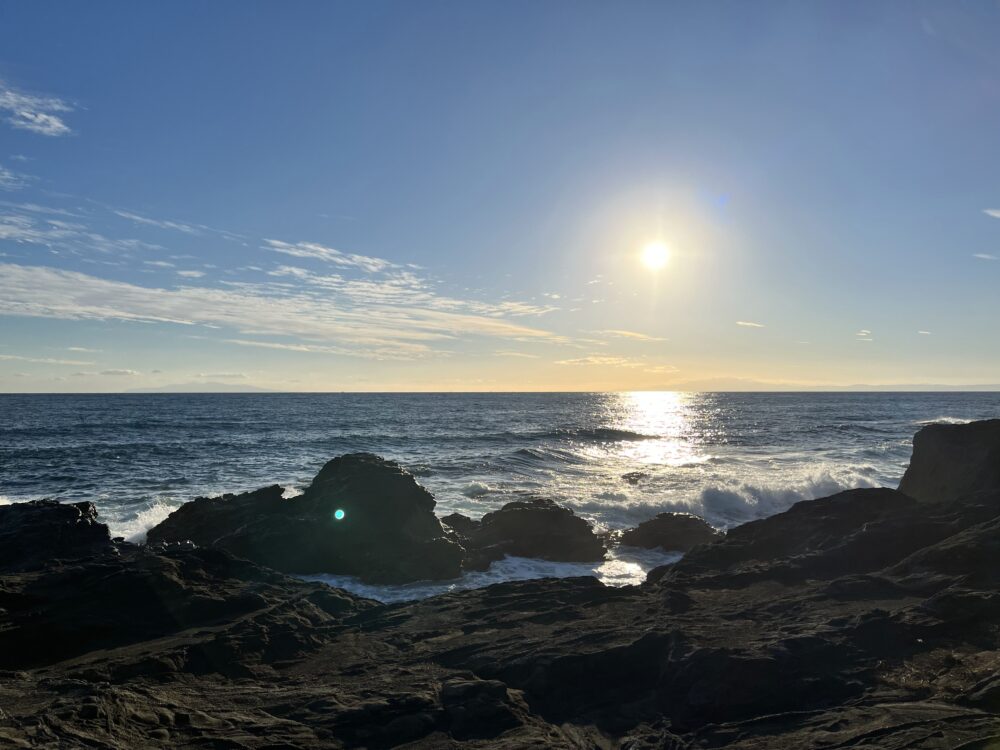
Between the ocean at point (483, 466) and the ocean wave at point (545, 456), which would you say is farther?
the ocean wave at point (545, 456)

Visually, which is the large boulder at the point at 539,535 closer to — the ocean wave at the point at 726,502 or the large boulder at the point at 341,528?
the large boulder at the point at 341,528

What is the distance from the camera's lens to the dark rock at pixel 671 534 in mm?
22656

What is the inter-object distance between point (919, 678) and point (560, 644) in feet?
16.2

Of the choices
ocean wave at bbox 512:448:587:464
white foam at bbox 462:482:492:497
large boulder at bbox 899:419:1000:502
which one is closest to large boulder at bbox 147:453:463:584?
white foam at bbox 462:482:492:497

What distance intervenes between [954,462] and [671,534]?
9.19m

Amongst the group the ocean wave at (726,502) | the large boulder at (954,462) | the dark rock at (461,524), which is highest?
the large boulder at (954,462)

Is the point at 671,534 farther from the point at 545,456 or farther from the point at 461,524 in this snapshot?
the point at 545,456

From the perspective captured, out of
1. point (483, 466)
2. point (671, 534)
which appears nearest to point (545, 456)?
point (483, 466)

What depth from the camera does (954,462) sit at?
18.6 m

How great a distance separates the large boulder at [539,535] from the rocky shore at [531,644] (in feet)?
12.7

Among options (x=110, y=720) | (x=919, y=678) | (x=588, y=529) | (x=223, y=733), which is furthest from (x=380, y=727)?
(x=588, y=529)

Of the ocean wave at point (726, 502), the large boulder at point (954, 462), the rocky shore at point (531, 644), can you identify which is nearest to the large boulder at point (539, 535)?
the rocky shore at point (531, 644)

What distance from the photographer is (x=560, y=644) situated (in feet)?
32.9

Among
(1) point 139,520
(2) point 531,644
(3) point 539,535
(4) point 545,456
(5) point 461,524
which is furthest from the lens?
(4) point 545,456
